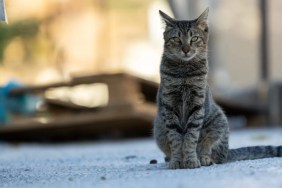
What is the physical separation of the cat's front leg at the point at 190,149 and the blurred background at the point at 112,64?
0.81 meters

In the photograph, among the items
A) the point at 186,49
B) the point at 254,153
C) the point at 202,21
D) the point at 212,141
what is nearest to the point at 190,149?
the point at 212,141

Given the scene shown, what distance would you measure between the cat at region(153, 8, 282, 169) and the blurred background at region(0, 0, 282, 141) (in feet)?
Result: 1.24

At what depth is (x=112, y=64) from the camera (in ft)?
44.2

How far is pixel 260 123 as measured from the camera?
29.1 feet

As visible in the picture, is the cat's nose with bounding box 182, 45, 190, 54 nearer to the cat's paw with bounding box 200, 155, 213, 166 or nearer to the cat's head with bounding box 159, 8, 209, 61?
the cat's head with bounding box 159, 8, 209, 61

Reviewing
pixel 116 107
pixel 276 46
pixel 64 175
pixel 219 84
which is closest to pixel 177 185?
pixel 64 175

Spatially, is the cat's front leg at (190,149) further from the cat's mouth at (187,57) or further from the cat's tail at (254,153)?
the cat's mouth at (187,57)

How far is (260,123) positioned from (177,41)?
17.3ft

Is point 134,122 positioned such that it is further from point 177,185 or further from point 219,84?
point 177,185

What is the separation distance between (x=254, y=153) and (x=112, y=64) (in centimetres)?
967

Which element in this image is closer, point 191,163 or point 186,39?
point 191,163

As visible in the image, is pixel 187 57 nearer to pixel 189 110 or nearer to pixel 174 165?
pixel 189 110

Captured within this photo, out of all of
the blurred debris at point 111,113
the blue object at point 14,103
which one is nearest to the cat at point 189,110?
the blurred debris at point 111,113

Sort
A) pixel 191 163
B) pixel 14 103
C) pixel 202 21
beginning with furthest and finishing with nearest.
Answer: pixel 14 103 < pixel 202 21 < pixel 191 163
